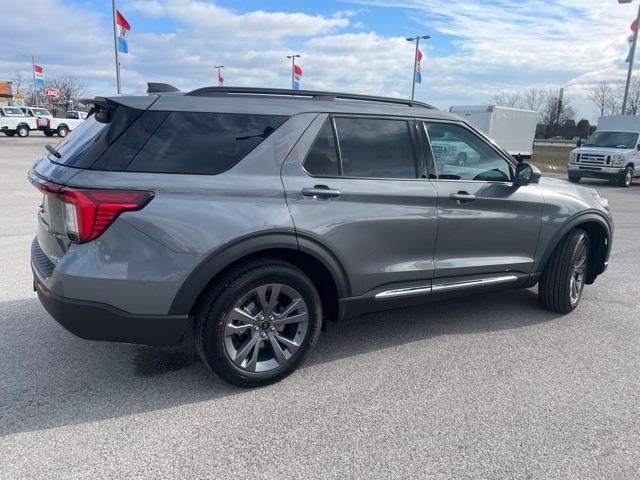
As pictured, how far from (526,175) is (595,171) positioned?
17255mm

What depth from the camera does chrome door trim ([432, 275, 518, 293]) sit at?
403 cm

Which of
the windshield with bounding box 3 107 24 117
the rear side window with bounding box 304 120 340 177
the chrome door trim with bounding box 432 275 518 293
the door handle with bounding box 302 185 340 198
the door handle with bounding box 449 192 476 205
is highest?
the windshield with bounding box 3 107 24 117

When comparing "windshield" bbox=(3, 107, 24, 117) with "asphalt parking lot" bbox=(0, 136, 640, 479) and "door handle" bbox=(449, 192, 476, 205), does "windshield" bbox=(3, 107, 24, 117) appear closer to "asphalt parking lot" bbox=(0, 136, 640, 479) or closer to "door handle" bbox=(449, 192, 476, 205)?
"asphalt parking lot" bbox=(0, 136, 640, 479)

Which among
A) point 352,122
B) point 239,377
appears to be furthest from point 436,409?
point 352,122

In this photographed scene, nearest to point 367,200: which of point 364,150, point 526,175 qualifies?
point 364,150

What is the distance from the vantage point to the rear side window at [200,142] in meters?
3.02

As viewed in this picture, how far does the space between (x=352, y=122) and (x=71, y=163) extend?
1.80 m

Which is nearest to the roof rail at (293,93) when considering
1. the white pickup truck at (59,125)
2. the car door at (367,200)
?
the car door at (367,200)

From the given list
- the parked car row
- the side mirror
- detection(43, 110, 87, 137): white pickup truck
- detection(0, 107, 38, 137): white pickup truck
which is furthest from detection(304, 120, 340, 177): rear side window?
detection(0, 107, 38, 137): white pickup truck

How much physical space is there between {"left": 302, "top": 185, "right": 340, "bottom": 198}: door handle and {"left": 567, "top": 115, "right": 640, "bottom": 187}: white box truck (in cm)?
1865

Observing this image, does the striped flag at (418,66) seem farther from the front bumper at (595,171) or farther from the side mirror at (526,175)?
the side mirror at (526,175)

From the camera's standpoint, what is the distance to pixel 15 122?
33.4m

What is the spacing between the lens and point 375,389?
3410mm

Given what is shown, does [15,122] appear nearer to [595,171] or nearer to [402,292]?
[595,171]
